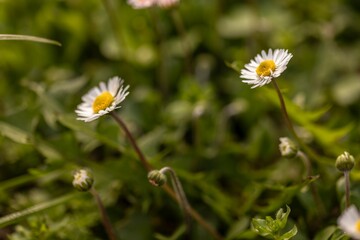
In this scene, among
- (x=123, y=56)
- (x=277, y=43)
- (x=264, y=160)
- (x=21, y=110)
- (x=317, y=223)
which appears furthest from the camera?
(x=277, y=43)

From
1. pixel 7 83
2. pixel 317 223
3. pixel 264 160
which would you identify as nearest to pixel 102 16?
pixel 7 83

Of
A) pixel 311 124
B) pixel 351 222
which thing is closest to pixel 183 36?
pixel 311 124

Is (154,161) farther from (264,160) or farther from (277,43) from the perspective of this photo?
(277,43)

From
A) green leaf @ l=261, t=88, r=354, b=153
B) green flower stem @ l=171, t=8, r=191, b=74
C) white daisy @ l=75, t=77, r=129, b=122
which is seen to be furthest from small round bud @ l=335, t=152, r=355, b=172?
green flower stem @ l=171, t=8, r=191, b=74

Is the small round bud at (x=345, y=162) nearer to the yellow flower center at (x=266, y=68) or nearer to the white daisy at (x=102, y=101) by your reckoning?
the yellow flower center at (x=266, y=68)

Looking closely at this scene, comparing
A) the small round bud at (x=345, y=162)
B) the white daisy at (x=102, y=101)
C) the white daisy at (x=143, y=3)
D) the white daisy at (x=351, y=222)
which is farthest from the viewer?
the white daisy at (x=143, y=3)

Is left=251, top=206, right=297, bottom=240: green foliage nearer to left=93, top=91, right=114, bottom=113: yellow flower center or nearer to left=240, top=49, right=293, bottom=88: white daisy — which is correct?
left=240, top=49, right=293, bottom=88: white daisy

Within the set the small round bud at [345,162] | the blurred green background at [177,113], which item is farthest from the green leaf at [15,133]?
the small round bud at [345,162]

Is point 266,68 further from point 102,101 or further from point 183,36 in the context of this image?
point 183,36
